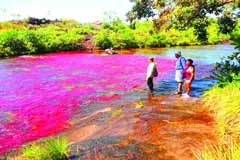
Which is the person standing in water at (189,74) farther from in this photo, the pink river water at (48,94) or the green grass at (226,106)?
the pink river water at (48,94)

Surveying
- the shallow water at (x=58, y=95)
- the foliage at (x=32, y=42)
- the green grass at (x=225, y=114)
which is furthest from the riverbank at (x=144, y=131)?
the foliage at (x=32, y=42)

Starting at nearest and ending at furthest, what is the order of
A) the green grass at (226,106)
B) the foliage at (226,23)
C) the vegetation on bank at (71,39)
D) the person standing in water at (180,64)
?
the green grass at (226,106)
the foliage at (226,23)
the person standing in water at (180,64)
the vegetation on bank at (71,39)

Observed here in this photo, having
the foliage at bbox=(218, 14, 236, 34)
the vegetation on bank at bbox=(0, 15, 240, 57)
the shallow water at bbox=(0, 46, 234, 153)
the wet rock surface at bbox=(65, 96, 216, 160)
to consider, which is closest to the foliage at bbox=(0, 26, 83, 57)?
the vegetation on bank at bbox=(0, 15, 240, 57)

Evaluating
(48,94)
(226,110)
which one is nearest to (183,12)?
(226,110)

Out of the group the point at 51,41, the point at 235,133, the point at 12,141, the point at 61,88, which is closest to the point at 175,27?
the point at 235,133

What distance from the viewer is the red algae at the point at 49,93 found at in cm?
1355

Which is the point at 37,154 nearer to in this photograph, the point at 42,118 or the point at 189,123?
the point at 189,123

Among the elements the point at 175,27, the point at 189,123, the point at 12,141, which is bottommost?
the point at 12,141

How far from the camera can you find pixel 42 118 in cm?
1505

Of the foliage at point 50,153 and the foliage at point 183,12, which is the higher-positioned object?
the foliage at point 183,12

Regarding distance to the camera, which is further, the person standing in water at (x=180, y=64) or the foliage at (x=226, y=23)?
the person standing in water at (x=180, y=64)

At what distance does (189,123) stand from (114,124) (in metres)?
2.57

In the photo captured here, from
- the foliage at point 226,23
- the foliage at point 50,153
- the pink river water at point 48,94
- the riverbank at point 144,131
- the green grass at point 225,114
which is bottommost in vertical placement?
the pink river water at point 48,94

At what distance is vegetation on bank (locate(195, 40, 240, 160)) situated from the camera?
7.39 meters
